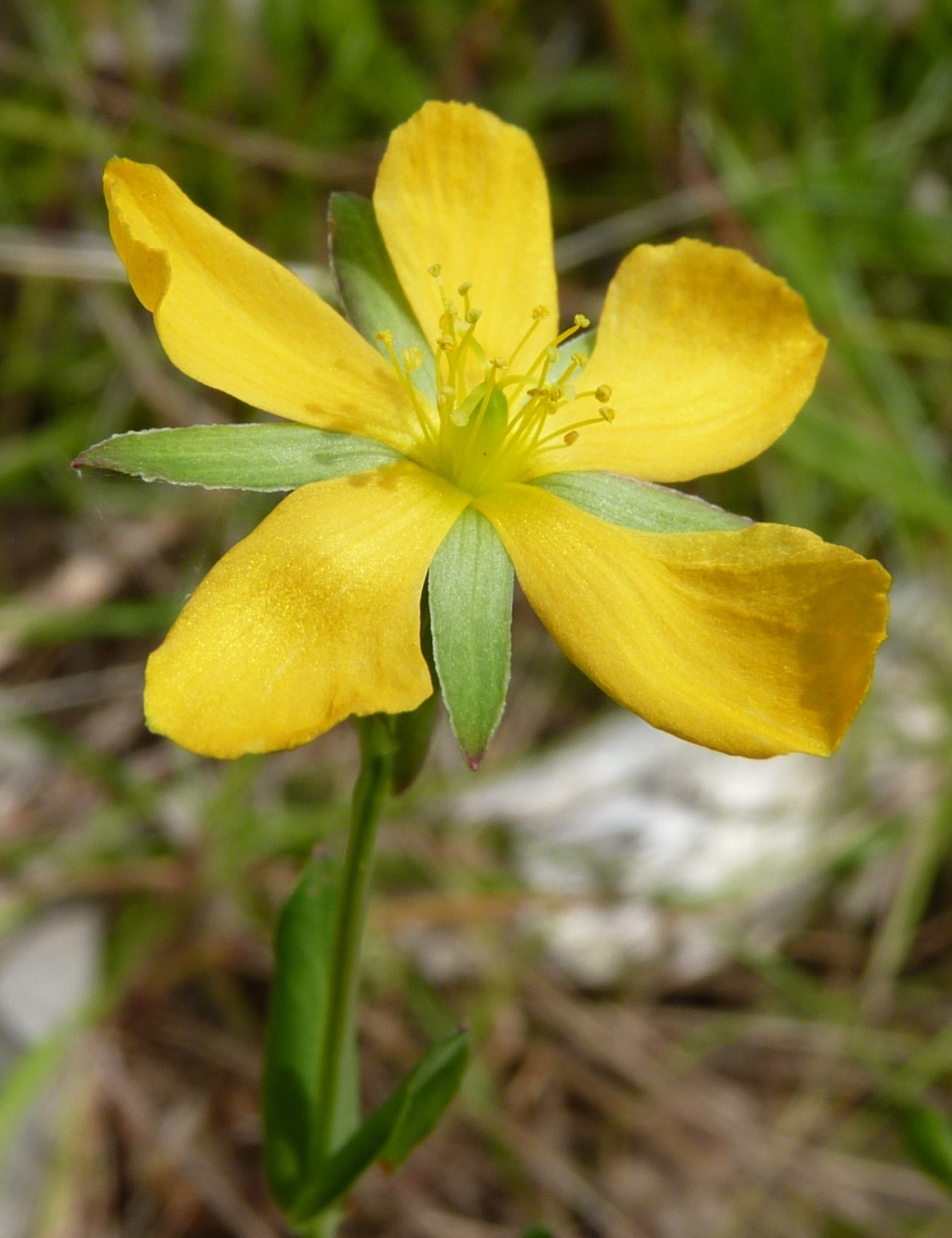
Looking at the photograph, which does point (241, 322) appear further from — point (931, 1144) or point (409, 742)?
point (931, 1144)

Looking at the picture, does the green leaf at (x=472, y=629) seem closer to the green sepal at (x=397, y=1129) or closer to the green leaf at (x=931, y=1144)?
the green sepal at (x=397, y=1129)

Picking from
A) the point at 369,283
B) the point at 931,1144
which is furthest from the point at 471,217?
the point at 931,1144

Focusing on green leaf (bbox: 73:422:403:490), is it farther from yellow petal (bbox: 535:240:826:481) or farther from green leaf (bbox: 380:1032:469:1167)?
green leaf (bbox: 380:1032:469:1167)

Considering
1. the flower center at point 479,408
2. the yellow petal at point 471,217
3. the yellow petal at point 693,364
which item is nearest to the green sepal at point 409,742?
the flower center at point 479,408

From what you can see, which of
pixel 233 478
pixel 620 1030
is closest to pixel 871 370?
pixel 620 1030

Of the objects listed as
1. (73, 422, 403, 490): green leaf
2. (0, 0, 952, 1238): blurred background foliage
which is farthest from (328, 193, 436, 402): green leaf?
(0, 0, 952, 1238): blurred background foliage

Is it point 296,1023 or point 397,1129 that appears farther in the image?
point 296,1023

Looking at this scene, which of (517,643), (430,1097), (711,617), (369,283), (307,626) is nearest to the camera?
(307,626)
